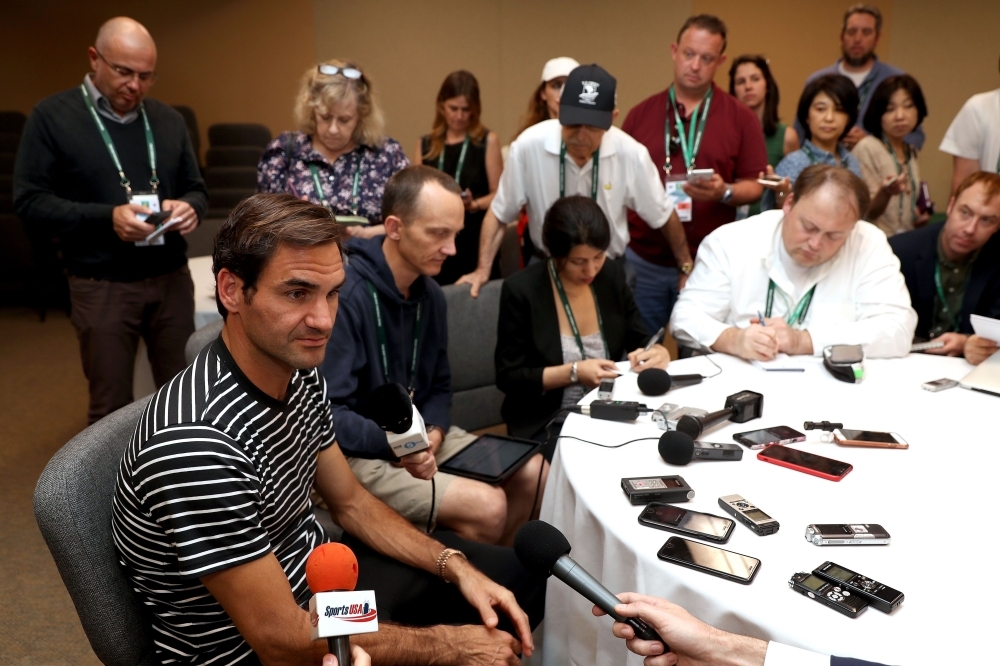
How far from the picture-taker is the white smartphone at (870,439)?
187cm

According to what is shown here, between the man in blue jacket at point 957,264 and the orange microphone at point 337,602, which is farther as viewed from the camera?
the man in blue jacket at point 957,264

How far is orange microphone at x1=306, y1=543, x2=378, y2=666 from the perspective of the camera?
919 millimetres

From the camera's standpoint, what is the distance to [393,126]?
7691 millimetres

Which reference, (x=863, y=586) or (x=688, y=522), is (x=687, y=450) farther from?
(x=863, y=586)

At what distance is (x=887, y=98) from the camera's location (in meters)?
4.06

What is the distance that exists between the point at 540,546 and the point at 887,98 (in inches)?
147

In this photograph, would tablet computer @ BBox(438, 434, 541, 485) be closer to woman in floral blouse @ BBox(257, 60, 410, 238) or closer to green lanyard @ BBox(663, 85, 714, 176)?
woman in floral blouse @ BBox(257, 60, 410, 238)

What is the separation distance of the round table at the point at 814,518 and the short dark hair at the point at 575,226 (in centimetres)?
59

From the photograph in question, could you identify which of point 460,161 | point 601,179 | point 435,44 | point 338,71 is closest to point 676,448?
point 601,179

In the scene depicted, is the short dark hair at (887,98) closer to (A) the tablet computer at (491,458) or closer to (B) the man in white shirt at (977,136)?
(B) the man in white shirt at (977,136)

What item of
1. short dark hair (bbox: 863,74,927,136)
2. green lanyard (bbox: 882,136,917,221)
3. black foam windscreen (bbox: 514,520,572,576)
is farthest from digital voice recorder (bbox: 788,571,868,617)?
short dark hair (bbox: 863,74,927,136)

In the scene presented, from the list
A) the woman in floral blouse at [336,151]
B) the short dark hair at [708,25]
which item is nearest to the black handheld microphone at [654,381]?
the woman in floral blouse at [336,151]

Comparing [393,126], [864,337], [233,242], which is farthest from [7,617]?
[393,126]

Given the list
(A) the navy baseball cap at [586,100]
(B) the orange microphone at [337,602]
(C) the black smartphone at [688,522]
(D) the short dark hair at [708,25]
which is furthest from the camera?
(D) the short dark hair at [708,25]
